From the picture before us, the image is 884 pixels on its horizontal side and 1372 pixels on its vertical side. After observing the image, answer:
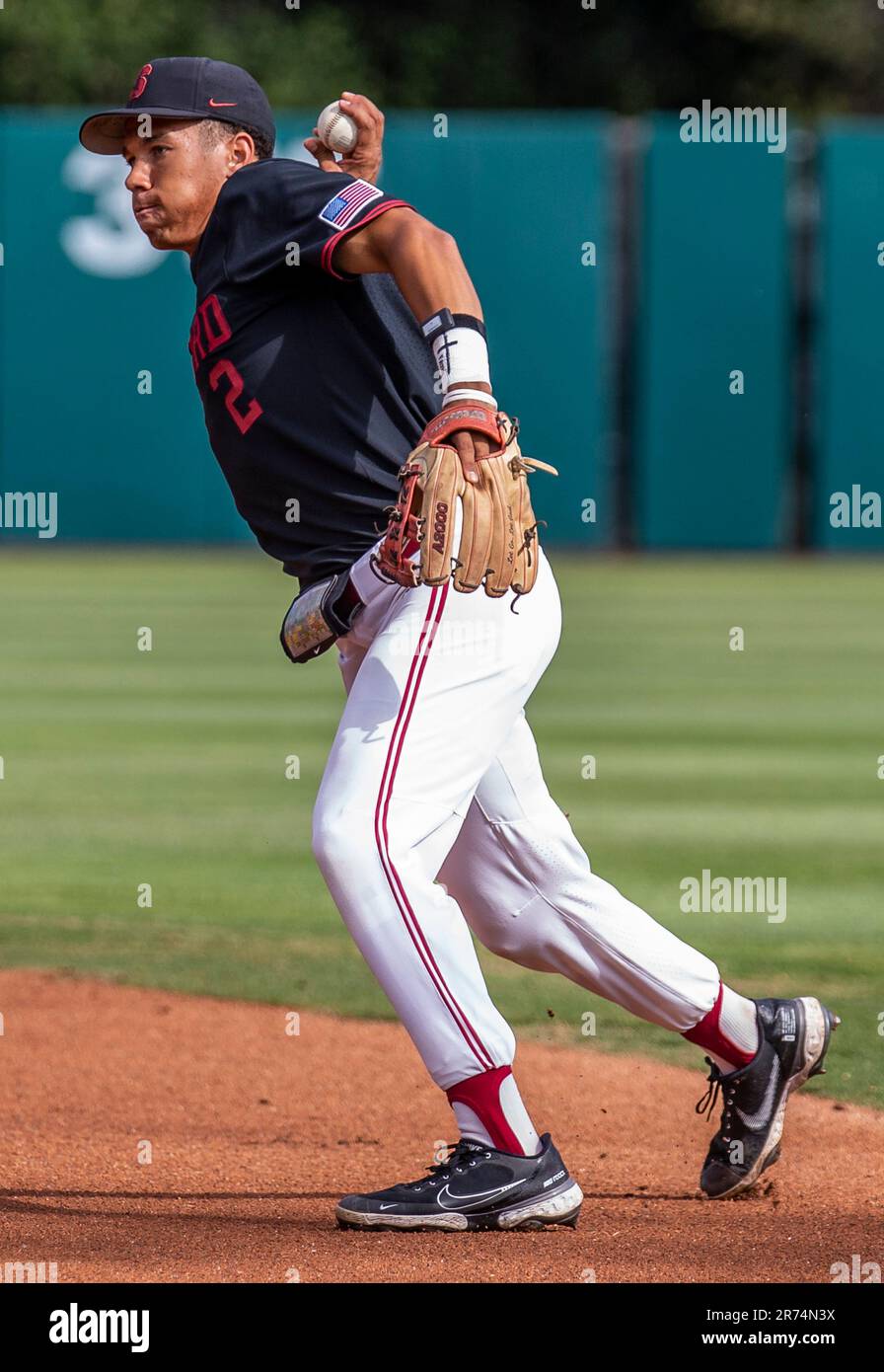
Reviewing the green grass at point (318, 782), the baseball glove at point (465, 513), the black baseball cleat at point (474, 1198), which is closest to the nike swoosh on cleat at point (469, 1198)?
the black baseball cleat at point (474, 1198)

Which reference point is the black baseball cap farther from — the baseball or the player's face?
the baseball

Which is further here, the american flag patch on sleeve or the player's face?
the player's face

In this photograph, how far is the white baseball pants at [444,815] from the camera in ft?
11.2

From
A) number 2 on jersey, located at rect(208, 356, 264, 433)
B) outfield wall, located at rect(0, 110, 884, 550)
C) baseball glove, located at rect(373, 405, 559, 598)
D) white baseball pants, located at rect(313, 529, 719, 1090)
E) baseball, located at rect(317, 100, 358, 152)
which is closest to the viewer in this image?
baseball glove, located at rect(373, 405, 559, 598)

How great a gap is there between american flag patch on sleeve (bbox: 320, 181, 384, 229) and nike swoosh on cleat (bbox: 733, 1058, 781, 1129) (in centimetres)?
A: 178

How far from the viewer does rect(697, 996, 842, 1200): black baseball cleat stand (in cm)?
395

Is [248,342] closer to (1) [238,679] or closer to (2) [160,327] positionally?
(1) [238,679]

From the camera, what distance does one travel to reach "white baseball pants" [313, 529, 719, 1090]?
3404mm

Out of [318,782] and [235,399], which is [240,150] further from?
[318,782]

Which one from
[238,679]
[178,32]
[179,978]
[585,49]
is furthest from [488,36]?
[179,978]

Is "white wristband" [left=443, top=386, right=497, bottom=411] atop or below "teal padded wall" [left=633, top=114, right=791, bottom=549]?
below

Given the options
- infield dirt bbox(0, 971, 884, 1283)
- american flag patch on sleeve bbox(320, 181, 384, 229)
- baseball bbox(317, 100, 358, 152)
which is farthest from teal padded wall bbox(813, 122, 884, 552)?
american flag patch on sleeve bbox(320, 181, 384, 229)

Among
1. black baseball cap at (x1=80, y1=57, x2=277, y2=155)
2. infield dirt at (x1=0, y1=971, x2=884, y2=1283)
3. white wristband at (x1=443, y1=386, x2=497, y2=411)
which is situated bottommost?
infield dirt at (x1=0, y1=971, x2=884, y2=1283)

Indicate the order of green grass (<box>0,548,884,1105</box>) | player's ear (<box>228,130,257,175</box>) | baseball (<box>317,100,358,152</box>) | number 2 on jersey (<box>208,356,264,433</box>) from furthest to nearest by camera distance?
green grass (<box>0,548,884,1105</box>), baseball (<box>317,100,358,152</box>), player's ear (<box>228,130,257,175</box>), number 2 on jersey (<box>208,356,264,433</box>)
